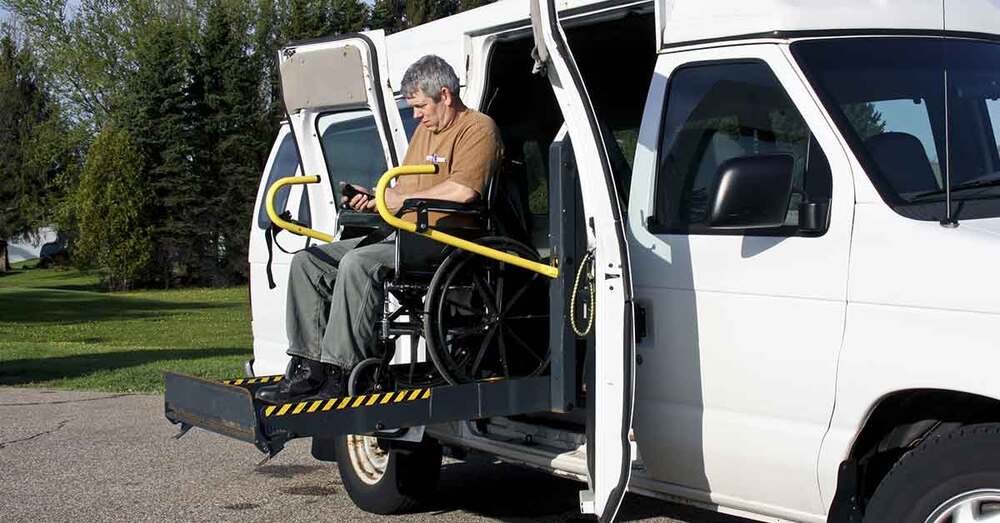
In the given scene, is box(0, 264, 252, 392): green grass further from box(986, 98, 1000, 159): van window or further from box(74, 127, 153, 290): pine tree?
box(986, 98, 1000, 159): van window

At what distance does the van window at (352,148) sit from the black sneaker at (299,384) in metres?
1.58

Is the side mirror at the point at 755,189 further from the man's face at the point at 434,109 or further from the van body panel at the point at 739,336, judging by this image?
the man's face at the point at 434,109

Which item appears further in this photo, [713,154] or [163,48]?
[163,48]

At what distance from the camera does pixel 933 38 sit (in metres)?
4.88

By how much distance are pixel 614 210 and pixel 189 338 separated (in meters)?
19.1

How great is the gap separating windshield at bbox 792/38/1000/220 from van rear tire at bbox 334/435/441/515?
311 cm

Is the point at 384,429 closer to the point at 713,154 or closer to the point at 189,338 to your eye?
the point at 713,154

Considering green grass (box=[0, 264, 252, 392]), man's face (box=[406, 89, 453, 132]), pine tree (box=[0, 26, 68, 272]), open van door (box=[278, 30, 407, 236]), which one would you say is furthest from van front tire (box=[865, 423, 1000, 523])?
pine tree (box=[0, 26, 68, 272])

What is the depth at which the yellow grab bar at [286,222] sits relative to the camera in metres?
6.22

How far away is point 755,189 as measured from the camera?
4.38 metres

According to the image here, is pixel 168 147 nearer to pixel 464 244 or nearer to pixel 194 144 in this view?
pixel 194 144

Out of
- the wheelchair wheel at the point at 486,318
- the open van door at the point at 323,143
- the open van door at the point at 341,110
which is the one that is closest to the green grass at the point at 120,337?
the open van door at the point at 323,143

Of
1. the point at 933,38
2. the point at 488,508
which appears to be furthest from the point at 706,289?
the point at 488,508

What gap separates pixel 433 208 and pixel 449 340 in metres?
0.61
